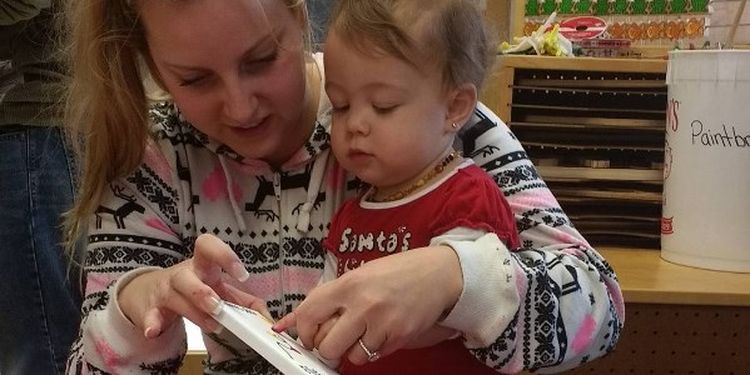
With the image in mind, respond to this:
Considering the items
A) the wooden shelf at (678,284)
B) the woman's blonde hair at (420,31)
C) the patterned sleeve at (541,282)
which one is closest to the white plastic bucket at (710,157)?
the wooden shelf at (678,284)

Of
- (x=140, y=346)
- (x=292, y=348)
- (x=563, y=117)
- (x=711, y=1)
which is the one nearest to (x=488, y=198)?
(x=292, y=348)

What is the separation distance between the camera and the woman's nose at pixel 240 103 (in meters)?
0.84

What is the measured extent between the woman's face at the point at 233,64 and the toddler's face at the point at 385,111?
50mm

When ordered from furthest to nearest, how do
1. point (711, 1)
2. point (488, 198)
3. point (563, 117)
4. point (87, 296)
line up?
1. point (711, 1)
2. point (563, 117)
3. point (87, 296)
4. point (488, 198)

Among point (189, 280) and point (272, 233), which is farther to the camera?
point (272, 233)

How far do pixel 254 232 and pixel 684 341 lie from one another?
875mm

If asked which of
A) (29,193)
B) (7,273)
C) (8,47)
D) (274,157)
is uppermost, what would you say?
(8,47)

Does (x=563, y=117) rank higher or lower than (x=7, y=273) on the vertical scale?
higher

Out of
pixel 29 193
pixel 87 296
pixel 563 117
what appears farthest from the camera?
pixel 563 117

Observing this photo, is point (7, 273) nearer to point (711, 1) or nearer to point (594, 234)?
point (594, 234)

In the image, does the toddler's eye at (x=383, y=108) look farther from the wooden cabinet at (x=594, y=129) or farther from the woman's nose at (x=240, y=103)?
the wooden cabinet at (x=594, y=129)

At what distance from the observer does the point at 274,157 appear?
0.96m

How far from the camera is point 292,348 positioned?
636 mm

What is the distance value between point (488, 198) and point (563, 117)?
743mm
